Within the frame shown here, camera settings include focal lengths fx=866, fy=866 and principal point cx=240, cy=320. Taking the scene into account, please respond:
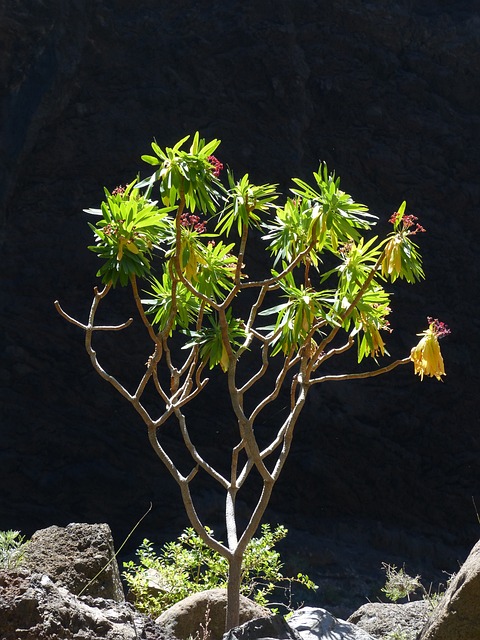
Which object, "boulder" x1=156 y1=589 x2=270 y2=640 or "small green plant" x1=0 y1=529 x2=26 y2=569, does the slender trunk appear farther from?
"small green plant" x1=0 y1=529 x2=26 y2=569

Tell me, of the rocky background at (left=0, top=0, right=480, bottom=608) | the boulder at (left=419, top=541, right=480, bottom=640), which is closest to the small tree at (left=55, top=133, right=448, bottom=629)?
the boulder at (left=419, top=541, right=480, bottom=640)

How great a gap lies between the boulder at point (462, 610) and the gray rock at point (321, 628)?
44 centimetres

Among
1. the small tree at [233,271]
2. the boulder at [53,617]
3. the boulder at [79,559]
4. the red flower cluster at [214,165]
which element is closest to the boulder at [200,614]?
the boulder at [79,559]

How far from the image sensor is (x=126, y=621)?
8.71ft

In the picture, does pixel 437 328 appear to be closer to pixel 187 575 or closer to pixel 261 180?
pixel 187 575

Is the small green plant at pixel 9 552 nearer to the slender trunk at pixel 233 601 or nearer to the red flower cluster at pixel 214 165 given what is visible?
the slender trunk at pixel 233 601

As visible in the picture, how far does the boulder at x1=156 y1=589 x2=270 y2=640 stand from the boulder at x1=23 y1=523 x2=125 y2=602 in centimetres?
27

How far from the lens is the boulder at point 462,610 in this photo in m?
2.52

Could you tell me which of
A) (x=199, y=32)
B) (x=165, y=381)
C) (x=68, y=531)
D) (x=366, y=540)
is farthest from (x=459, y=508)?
(x=68, y=531)

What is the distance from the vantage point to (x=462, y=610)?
255 cm

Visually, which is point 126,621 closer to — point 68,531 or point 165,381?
point 68,531

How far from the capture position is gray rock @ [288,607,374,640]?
116 inches

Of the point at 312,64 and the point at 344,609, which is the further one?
the point at 312,64

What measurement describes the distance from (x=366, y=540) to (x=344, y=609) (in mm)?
1697
